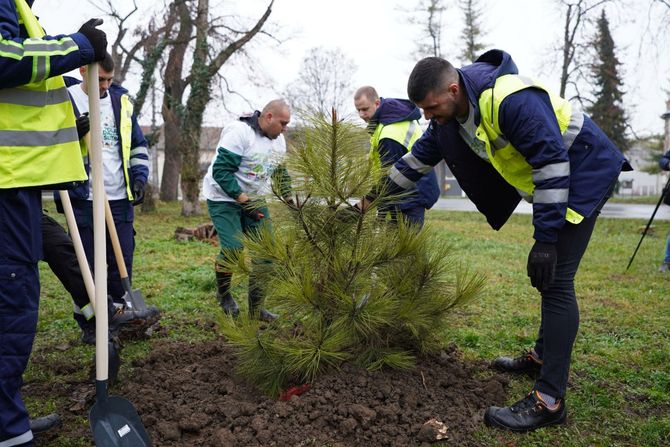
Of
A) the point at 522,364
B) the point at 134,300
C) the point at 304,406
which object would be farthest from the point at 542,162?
the point at 134,300

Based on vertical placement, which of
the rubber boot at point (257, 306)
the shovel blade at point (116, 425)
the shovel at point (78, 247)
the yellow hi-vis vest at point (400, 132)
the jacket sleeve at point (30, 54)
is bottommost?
the shovel blade at point (116, 425)

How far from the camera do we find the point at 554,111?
8.55 ft

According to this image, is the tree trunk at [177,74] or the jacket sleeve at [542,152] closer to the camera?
the jacket sleeve at [542,152]

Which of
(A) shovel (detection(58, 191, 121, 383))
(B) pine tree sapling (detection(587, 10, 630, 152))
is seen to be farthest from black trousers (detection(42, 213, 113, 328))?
(B) pine tree sapling (detection(587, 10, 630, 152))

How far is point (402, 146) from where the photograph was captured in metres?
4.41

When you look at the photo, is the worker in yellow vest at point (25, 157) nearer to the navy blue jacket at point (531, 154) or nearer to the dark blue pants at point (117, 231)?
the dark blue pants at point (117, 231)

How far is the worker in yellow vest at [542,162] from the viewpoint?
2457 mm

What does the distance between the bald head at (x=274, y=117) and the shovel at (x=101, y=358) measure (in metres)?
2.11

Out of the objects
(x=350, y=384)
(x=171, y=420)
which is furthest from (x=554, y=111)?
(x=171, y=420)

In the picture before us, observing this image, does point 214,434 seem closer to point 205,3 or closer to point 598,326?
point 598,326

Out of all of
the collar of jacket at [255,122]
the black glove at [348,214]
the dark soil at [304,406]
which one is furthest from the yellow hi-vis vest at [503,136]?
the collar of jacket at [255,122]

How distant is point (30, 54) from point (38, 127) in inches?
11.9

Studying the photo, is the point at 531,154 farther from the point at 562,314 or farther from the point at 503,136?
the point at 562,314

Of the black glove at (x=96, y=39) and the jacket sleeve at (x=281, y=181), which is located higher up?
the black glove at (x=96, y=39)
